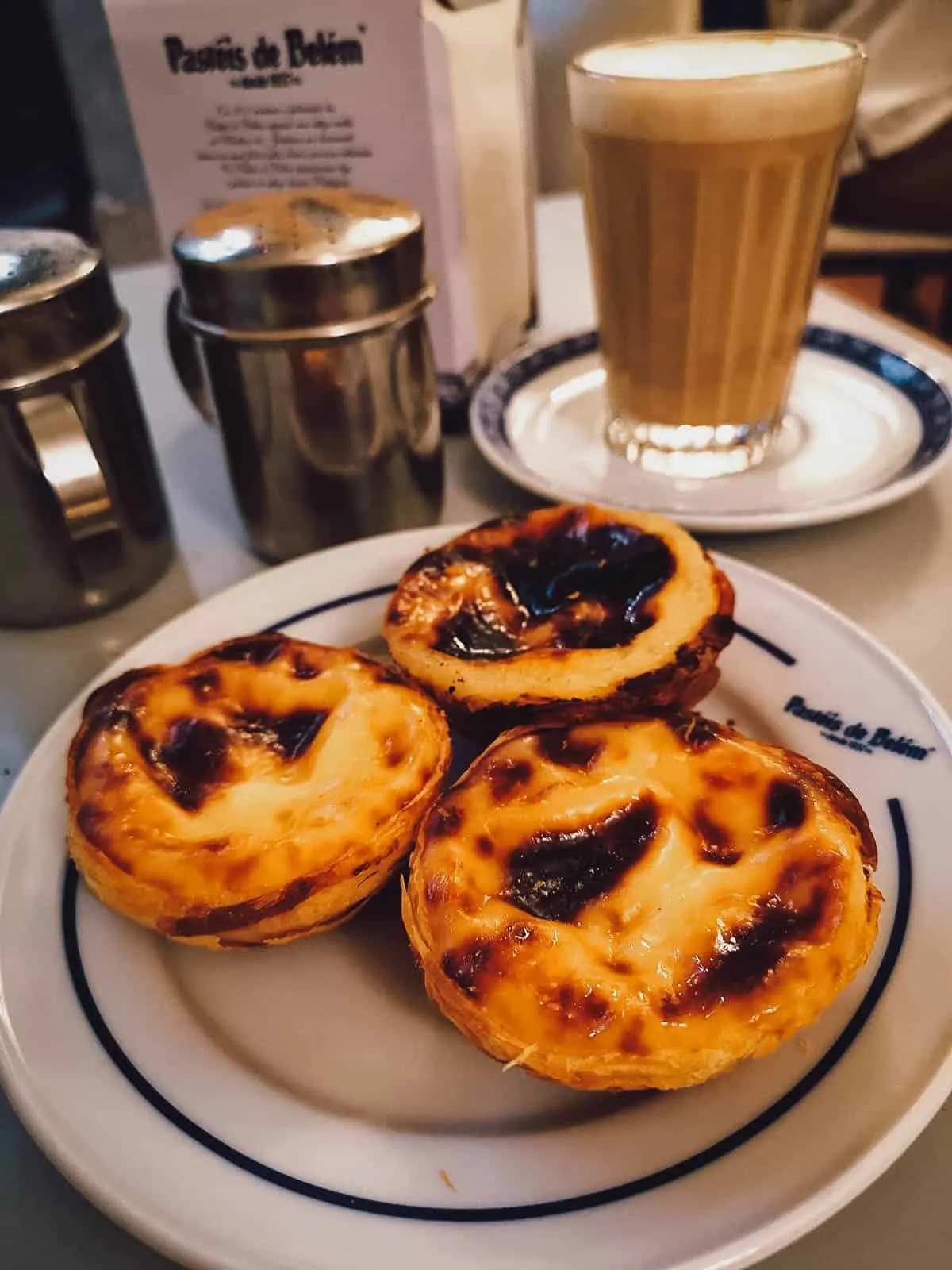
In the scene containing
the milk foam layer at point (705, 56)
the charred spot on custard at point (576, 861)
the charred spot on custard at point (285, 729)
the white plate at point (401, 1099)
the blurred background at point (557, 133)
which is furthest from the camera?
the blurred background at point (557, 133)

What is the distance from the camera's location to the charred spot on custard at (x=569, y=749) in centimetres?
69

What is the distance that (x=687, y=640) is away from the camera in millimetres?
778

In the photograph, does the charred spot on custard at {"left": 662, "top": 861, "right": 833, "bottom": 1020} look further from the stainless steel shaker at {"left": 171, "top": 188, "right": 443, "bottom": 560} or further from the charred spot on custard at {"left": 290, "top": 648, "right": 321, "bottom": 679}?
the stainless steel shaker at {"left": 171, "top": 188, "right": 443, "bottom": 560}

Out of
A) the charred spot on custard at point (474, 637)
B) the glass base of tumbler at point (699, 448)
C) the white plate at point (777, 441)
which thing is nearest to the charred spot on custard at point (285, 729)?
the charred spot on custard at point (474, 637)

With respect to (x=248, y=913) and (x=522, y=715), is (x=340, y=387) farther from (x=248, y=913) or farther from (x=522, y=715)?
(x=248, y=913)

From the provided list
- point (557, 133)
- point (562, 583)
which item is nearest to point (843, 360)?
point (562, 583)

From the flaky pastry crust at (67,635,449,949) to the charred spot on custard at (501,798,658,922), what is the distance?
3.5 inches

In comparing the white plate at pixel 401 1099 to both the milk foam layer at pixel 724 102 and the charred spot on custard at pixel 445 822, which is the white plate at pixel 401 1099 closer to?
the charred spot on custard at pixel 445 822

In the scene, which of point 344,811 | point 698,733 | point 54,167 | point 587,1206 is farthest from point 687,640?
point 54,167

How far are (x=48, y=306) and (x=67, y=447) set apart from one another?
0.43 ft

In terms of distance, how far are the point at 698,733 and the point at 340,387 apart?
0.49 m

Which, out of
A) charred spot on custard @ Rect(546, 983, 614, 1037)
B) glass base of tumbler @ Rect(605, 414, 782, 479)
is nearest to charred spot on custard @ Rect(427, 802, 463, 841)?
charred spot on custard @ Rect(546, 983, 614, 1037)

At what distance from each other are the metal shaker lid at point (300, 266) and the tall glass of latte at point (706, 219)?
27cm

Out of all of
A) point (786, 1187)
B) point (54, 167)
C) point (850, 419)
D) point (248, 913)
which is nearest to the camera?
point (786, 1187)
